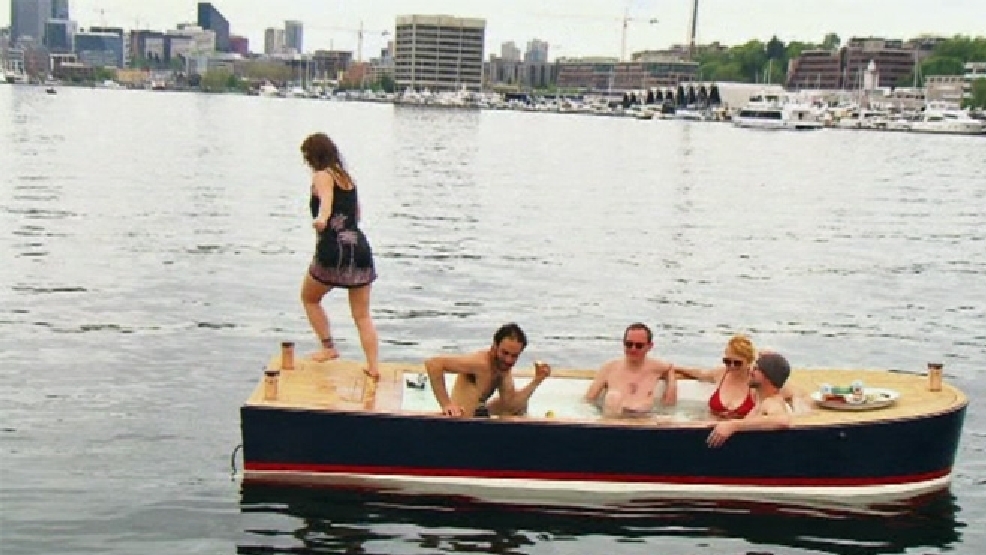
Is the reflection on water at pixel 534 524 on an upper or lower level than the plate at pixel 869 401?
lower

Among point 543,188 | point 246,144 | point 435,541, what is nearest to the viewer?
point 435,541

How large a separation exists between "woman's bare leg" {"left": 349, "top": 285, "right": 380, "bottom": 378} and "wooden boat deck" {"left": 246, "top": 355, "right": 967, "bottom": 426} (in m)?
0.13

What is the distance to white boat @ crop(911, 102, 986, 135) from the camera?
185 m

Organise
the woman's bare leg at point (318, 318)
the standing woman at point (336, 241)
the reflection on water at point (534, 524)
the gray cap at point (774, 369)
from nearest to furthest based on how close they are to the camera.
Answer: the reflection on water at point (534, 524), the gray cap at point (774, 369), the standing woman at point (336, 241), the woman's bare leg at point (318, 318)

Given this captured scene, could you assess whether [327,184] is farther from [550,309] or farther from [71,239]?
[71,239]

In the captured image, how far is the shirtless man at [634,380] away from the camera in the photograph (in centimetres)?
1359

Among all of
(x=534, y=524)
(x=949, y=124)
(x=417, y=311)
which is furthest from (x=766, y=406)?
(x=949, y=124)

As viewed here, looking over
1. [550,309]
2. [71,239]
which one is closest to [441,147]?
[71,239]

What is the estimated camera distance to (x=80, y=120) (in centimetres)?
11300

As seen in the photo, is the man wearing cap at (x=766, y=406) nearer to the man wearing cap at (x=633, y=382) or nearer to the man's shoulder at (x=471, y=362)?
the man wearing cap at (x=633, y=382)

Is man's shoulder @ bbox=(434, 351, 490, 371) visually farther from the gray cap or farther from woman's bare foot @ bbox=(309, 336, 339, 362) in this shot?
the gray cap

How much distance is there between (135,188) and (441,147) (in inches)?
1917

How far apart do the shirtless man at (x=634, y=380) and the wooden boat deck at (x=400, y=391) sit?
1.70 feet

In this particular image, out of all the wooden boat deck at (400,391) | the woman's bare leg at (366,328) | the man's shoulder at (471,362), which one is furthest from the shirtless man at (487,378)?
the woman's bare leg at (366,328)
